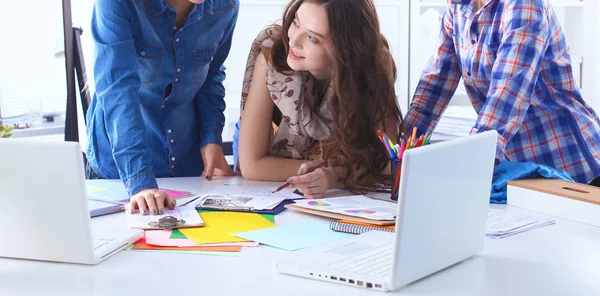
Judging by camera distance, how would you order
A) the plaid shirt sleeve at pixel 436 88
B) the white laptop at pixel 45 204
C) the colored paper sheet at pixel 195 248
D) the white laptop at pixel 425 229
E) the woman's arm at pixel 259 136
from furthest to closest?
the plaid shirt sleeve at pixel 436 88, the woman's arm at pixel 259 136, the colored paper sheet at pixel 195 248, the white laptop at pixel 45 204, the white laptop at pixel 425 229

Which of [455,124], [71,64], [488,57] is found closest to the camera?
[488,57]

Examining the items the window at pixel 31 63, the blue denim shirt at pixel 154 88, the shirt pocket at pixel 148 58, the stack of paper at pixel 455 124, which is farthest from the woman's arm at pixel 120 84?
the stack of paper at pixel 455 124

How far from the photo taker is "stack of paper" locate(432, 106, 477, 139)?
296cm

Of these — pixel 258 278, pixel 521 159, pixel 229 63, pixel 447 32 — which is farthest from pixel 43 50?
pixel 258 278

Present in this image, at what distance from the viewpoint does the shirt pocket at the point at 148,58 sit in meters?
1.80

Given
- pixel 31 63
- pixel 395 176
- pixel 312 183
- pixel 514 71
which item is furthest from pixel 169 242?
pixel 31 63

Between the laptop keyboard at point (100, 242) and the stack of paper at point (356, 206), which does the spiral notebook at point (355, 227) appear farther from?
the laptop keyboard at point (100, 242)

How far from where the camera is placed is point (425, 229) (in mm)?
1024

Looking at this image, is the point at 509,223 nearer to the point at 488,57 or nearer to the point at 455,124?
the point at 488,57

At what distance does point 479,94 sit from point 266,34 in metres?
0.63

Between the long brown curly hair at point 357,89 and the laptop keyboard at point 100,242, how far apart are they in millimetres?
719

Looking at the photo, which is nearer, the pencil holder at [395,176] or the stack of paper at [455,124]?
the pencil holder at [395,176]

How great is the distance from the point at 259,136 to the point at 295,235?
659mm

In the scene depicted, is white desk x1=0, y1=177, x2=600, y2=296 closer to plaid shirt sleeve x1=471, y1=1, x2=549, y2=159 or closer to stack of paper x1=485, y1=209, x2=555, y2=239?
stack of paper x1=485, y1=209, x2=555, y2=239
